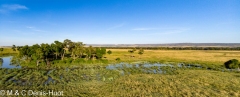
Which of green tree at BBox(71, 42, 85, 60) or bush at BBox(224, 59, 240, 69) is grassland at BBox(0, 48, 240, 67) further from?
bush at BBox(224, 59, 240, 69)

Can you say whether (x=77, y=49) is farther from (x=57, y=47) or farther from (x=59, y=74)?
(x=59, y=74)

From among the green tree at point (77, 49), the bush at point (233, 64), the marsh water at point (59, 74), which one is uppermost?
the green tree at point (77, 49)

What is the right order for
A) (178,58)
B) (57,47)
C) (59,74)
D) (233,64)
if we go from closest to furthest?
(59,74)
(233,64)
(57,47)
(178,58)

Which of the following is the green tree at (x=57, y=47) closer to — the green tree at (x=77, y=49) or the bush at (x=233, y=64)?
the green tree at (x=77, y=49)

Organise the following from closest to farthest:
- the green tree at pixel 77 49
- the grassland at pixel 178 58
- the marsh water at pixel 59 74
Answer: the marsh water at pixel 59 74
the grassland at pixel 178 58
the green tree at pixel 77 49

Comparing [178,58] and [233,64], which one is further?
[178,58]

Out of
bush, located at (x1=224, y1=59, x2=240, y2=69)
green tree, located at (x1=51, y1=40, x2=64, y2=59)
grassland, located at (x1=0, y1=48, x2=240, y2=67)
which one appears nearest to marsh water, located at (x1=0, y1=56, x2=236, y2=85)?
grassland, located at (x1=0, y1=48, x2=240, y2=67)

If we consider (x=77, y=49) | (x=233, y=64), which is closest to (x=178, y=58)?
(x=233, y=64)

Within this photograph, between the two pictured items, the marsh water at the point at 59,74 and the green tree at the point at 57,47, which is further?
the green tree at the point at 57,47

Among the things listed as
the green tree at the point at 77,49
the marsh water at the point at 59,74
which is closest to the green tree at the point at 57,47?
the green tree at the point at 77,49

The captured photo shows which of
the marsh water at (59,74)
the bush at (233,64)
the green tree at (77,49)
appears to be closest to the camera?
the marsh water at (59,74)

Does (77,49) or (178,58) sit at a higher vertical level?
(77,49)

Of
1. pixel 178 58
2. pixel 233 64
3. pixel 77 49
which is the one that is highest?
pixel 77 49

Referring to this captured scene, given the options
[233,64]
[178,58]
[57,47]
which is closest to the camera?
[233,64]
